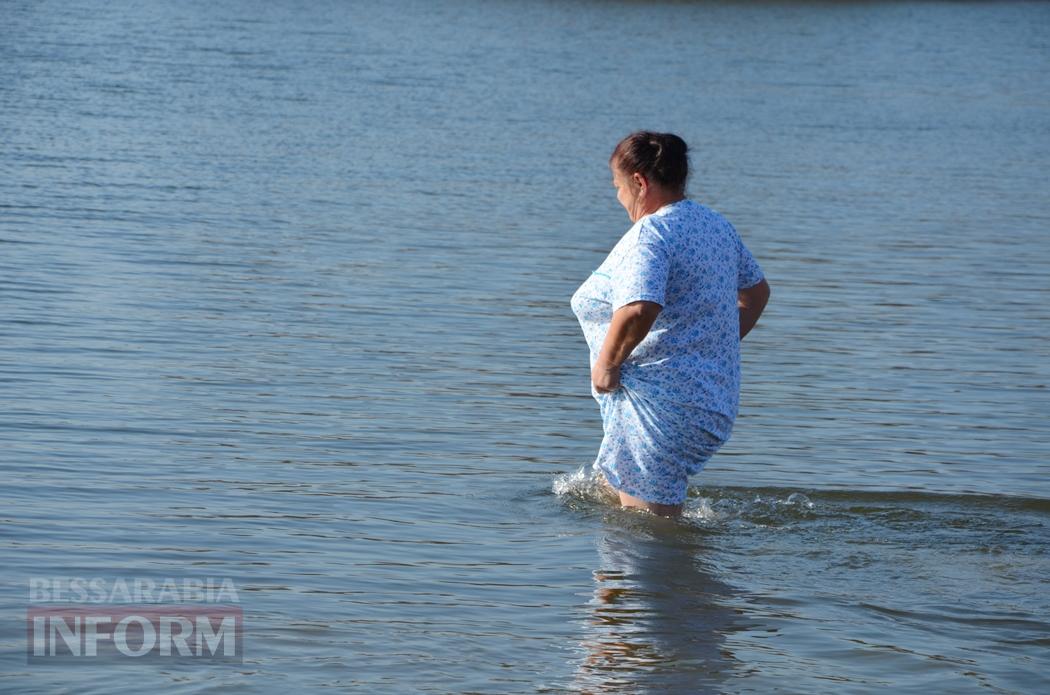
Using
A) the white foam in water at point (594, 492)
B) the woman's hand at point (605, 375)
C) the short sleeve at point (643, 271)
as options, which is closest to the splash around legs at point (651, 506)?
the white foam in water at point (594, 492)

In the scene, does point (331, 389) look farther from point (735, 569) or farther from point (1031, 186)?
point (1031, 186)

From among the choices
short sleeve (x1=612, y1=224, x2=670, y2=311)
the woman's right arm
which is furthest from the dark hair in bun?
the woman's right arm

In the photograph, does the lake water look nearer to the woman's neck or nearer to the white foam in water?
the white foam in water

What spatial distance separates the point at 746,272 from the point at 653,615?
133 cm

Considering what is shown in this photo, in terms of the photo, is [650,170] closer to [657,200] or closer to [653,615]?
[657,200]

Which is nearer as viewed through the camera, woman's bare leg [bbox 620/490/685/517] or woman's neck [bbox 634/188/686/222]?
woman's neck [bbox 634/188/686/222]

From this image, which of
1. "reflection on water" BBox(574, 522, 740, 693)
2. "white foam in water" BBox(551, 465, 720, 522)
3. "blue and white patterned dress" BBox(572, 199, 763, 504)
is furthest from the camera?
"white foam in water" BBox(551, 465, 720, 522)

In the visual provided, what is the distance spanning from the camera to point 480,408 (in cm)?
830

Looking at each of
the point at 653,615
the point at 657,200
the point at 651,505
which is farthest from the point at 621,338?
the point at 653,615

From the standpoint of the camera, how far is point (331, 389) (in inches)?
333

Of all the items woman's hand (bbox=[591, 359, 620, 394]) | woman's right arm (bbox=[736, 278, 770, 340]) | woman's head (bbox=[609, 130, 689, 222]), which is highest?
woman's head (bbox=[609, 130, 689, 222])

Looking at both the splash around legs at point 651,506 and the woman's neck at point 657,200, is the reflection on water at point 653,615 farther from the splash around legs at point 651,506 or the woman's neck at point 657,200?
the woman's neck at point 657,200

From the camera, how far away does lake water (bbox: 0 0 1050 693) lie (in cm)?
496

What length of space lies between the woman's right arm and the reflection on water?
0.78 metres
